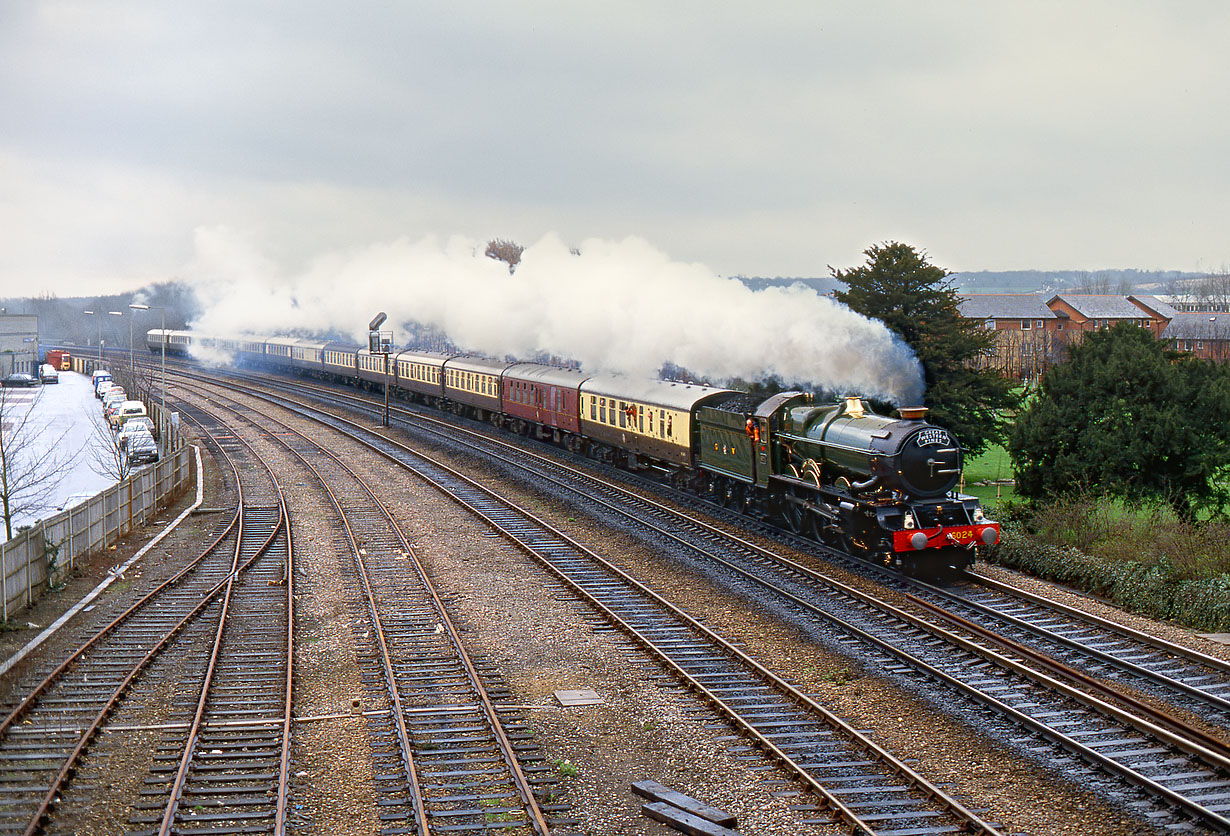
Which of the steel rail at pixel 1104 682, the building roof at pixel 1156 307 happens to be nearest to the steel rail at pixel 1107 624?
the steel rail at pixel 1104 682

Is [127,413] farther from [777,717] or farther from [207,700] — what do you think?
[777,717]

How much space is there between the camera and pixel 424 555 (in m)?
22.7

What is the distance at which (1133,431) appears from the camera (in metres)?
26.4

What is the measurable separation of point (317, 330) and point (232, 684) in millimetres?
70914

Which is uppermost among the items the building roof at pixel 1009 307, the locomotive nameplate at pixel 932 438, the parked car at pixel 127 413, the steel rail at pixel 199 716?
the building roof at pixel 1009 307

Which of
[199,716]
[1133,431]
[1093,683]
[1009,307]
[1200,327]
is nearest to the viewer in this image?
[199,716]

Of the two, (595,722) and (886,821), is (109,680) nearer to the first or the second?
(595,722)

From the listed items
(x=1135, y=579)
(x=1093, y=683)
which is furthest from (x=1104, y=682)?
(x=1135, y=579)

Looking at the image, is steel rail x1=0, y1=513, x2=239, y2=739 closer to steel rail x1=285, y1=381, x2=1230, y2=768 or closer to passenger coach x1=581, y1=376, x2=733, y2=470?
steel rail x1=285, y1=381, x2=1230, y2=768

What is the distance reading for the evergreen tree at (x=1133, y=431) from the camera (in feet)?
85.8

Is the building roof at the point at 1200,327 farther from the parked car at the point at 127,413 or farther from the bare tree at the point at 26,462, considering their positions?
the bare tree at the point at 26,462

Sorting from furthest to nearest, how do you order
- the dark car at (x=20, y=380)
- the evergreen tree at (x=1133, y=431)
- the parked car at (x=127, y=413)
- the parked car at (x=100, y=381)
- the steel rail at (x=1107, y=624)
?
the dark car at (x=20, y=380) → the parked car at (x=100, y=381) → the parked car at (x=127, y=413) → the evergreen tree at (x=1133, y=431) → the steel rail at (x=1107, y=624)

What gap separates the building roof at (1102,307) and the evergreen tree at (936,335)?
86879 mm

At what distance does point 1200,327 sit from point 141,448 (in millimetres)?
97799
